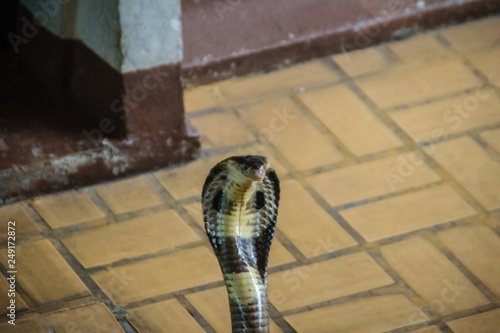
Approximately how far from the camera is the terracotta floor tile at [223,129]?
154 inches

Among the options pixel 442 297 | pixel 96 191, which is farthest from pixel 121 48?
pixel 442 297

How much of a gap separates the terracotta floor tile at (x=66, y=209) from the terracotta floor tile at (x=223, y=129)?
22.1 inches

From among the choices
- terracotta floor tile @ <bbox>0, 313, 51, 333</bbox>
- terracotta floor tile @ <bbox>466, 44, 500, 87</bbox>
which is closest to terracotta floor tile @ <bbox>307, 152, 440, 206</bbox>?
terracotta floor tile @ <bbox>466, 44, 500, 87</bbox>

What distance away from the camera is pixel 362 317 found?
3.13m

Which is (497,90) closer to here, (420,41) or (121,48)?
(420,41)

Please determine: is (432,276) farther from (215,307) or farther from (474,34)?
(474,34)

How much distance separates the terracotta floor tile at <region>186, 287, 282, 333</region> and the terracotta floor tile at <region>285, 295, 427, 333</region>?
10cm

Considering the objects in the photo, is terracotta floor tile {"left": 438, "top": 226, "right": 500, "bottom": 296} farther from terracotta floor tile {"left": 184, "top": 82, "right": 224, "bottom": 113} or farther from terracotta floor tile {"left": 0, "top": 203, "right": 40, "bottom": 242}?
terracotta floor tile {"left": 0, "top": 203, "right": 40, "bottom": 242}

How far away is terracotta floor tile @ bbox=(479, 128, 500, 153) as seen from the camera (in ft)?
12.7

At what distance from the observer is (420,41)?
14.6 ft

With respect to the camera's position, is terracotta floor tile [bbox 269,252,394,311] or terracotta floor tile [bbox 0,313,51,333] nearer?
terracotta floor tile [bbox 0,313,51,333]

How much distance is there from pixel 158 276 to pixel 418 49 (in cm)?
172

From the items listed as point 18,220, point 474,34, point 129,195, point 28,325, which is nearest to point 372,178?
point 129,195

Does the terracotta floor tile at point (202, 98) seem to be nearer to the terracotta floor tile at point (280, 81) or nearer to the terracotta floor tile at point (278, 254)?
the terracotta floor tile at point (280, 81)
